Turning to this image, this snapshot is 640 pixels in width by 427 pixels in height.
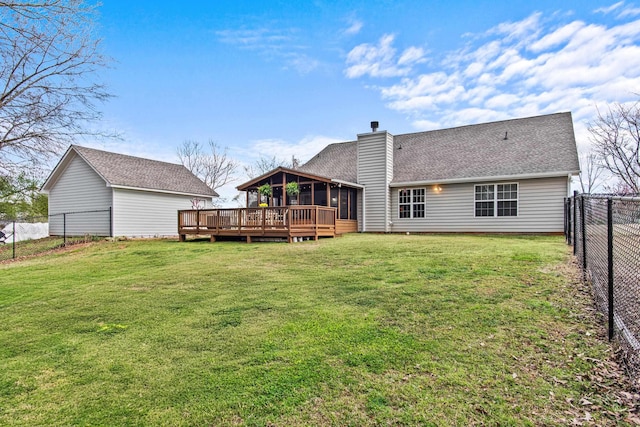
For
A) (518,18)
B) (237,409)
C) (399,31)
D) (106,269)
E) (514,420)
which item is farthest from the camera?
(399,31)

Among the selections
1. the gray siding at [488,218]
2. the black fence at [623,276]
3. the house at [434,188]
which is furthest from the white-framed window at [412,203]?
the black fence at [623,276]

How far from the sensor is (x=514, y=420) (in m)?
2.14

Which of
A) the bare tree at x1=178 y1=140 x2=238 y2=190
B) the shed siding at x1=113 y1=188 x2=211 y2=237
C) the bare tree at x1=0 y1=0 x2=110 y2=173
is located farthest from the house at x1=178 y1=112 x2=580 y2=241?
the bare tree at x1=178 y1=140 x2=238 y2=190

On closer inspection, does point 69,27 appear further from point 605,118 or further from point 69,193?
point 605,118

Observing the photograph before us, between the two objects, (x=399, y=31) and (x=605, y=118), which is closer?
(x=399, y=31)

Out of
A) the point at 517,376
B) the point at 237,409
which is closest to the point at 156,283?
the point at 237,409

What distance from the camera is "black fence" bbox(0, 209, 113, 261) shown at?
1473 centimetres

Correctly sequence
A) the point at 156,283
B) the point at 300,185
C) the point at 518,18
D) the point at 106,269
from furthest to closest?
the point at 300,185, the point at 518,18, the point at 106,269, the point at 156,283

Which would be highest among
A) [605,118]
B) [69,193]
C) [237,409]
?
[605,118]

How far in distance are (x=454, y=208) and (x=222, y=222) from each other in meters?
9.45

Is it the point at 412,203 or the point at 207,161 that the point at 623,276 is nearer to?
the point at 412,203

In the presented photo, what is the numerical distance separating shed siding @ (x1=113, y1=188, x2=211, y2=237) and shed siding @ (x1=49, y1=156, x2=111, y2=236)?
46 centimetres

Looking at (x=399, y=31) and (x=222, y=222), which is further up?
(x=399, y=31)

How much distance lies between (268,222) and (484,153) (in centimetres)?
969
